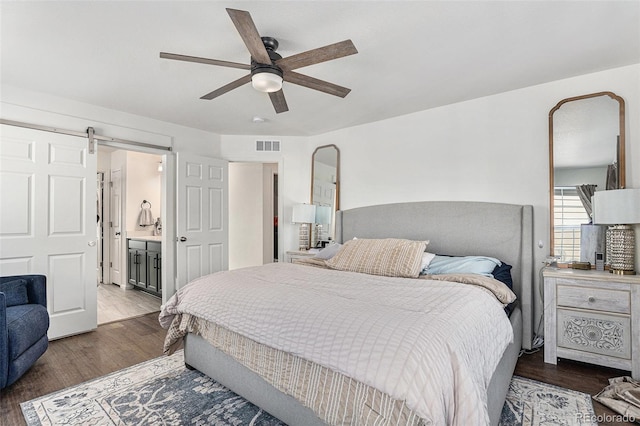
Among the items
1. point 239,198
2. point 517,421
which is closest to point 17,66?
point 239,198

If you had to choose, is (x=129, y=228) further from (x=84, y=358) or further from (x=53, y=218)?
(x=84, y=358)

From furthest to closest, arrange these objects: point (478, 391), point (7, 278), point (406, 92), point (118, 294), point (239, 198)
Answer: point (239, 198) → point (118, 294) → point (406, 92) → point (7, 278) → point (478, 391)

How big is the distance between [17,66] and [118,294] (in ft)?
11.9

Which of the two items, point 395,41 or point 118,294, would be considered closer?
point 395,41

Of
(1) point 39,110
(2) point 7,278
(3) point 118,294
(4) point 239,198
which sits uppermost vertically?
(1) point 39,110

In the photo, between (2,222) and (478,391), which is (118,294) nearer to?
(2,222)

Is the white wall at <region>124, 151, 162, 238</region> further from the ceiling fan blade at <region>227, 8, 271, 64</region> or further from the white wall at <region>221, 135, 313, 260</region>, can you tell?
the ceiling fan blade at <region>227, 8, 271, 64</region>

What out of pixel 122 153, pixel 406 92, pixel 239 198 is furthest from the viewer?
pixel 239 198

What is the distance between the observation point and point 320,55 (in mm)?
1902

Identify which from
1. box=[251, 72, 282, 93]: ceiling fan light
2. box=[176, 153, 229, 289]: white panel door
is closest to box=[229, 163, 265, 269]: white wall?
box=[176, 153, 229, 289]: white panel door

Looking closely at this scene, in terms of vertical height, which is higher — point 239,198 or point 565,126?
point 565,126

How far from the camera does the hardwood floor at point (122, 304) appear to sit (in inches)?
160

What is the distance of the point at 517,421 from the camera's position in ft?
6.13

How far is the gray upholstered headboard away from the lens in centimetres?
294
